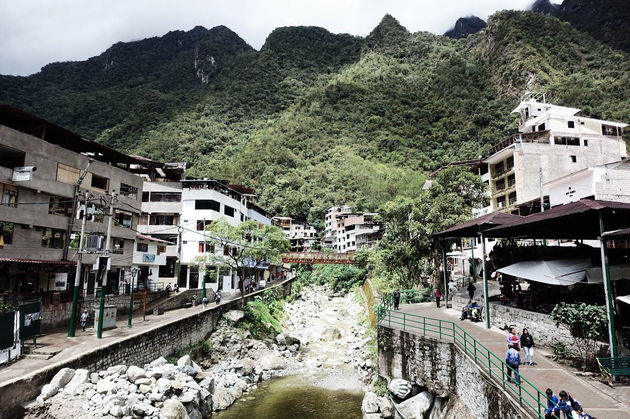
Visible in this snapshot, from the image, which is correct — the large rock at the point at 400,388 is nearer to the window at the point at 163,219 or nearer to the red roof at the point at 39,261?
the red roof at the point at 39,261

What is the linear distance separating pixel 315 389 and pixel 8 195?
71.6 feet

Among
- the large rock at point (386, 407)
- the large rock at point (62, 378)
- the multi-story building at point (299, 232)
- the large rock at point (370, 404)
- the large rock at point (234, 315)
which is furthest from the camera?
the multi-story building at point (299, 232)

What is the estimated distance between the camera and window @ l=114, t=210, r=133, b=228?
31.9 m

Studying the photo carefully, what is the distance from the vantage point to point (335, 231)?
9381 cm

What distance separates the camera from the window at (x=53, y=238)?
24828mm

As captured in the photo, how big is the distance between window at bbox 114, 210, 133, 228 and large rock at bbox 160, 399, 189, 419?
2034 centimetres

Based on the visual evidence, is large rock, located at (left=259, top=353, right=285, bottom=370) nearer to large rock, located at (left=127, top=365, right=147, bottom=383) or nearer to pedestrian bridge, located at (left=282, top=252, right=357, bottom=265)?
large rock, located at (left=127, top=365, right=147, bottom=383)

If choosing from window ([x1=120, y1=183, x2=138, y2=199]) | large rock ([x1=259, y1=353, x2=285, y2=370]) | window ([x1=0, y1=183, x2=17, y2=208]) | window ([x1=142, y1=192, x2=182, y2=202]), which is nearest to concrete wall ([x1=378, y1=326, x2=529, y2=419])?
large rock ([x1=259, y1=353, x2=285, y2=370])

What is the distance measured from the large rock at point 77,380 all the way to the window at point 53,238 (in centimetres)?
1354

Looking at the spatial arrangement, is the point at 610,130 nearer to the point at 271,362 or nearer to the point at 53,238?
the point at 271,362

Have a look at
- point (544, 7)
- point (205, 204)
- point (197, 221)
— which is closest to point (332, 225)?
point (205, 204)

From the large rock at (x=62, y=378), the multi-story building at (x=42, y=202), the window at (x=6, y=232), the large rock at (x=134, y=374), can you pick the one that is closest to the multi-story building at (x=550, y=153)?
the large rock at (x=134, y=374)

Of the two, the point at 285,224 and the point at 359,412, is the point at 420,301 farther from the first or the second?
the point at 285,224

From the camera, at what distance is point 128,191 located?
32875 millimetres
